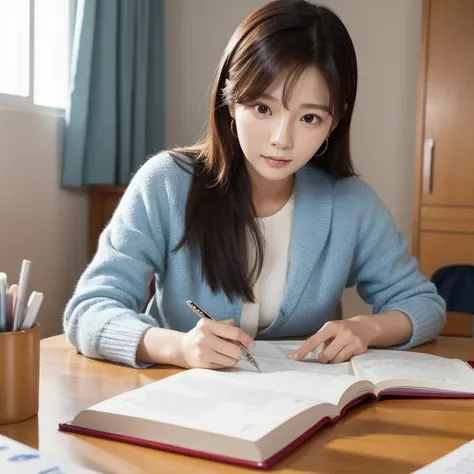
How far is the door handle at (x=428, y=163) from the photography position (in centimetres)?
340

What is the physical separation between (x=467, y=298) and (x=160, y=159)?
A: 3.41ft

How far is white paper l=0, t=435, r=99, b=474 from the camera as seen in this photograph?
71 cm

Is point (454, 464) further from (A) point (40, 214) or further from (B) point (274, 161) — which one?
(A) point (40, 214)

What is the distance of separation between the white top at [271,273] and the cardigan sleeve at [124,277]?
0.20 meters

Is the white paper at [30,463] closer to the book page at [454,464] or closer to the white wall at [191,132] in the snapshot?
the book page at [454,464]

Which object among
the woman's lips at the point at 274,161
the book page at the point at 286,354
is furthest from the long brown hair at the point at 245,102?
the book page at the point at 286,354

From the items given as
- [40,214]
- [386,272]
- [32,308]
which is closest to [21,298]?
[32,308]

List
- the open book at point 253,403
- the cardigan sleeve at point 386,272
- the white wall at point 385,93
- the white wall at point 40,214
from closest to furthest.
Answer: the open book at point 253,403 → the cardigan sleeve at point 386,272 → the white wall at point 40,214 → the white wall at point 385,93

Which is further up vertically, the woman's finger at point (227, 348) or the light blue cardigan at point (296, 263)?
the light blue cardigan at point (296, 263)

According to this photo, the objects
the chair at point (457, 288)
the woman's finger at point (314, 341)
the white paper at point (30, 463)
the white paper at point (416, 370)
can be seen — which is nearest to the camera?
the white paper at point (30, 463)

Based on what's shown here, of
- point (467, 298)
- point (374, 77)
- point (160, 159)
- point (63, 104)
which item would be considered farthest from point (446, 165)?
point (160, 159)

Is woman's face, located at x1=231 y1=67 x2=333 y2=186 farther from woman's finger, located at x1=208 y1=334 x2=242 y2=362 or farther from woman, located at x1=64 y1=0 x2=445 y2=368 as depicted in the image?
woman's finger, located at x1=208 y1=334 x2=242 y2=362

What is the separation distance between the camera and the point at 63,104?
11.4 ft

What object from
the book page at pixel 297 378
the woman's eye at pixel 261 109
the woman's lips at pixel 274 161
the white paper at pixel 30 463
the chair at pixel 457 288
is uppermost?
the woman's eye at pixel 261 109
